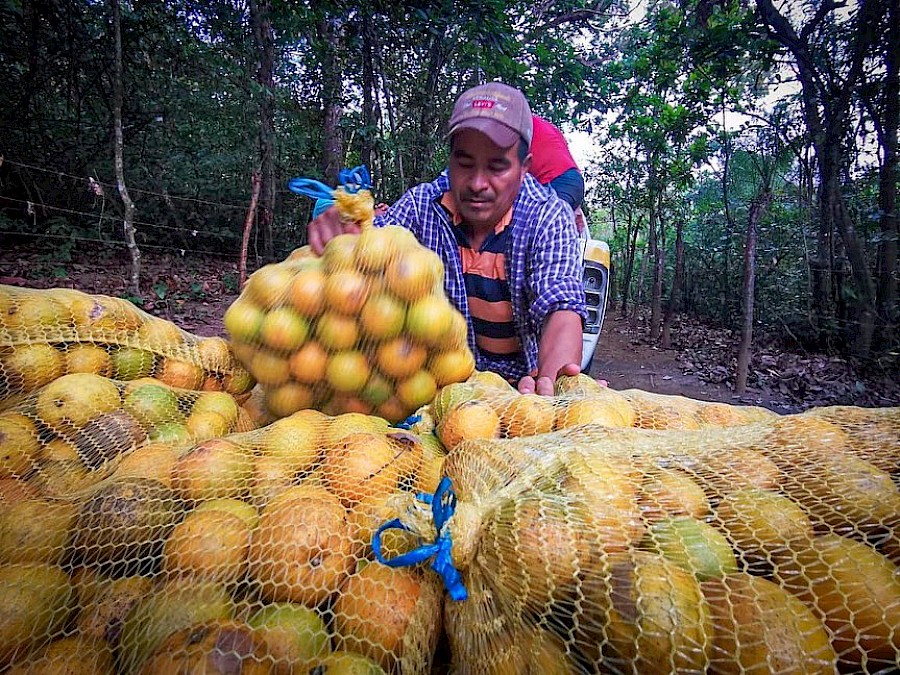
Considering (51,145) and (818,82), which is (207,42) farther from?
(818,82)

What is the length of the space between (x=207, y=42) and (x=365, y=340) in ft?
28.2

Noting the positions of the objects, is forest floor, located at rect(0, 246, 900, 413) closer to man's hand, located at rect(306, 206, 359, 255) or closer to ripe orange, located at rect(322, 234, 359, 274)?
man's hand, located at rect(306, 206, 359, 255)

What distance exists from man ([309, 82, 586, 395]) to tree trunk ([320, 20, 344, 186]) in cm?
516

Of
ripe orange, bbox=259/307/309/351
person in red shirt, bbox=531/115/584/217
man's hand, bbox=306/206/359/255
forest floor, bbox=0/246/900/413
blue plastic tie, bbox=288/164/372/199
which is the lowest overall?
forest floor, bbox=0/246/900/413

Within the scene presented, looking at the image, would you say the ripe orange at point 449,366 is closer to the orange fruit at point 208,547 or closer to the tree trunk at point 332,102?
the orange fruit at point 208,547

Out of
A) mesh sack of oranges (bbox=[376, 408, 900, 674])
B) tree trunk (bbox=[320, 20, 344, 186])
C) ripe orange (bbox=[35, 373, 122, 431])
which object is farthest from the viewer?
tree trunk (bbox=[320, 20, 344, 186])

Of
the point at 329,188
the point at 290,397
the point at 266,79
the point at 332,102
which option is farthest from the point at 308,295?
the point at 266,79

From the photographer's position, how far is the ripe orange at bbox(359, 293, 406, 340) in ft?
4.59

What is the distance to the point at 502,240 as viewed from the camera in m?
2.47

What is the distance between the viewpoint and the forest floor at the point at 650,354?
232 inches

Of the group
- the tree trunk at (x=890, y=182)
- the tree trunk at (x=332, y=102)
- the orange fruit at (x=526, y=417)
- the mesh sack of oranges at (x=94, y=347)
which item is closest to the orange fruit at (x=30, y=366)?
the mesh sack of oranges at (x=94, y=347)

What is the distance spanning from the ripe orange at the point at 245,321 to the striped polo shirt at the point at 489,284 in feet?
4.29

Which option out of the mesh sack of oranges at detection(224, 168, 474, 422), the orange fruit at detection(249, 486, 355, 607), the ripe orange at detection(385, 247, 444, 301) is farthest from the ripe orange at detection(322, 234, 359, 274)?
the orange fruit at detection(249, 486, 355, 607)

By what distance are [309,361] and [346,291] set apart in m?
0.23
